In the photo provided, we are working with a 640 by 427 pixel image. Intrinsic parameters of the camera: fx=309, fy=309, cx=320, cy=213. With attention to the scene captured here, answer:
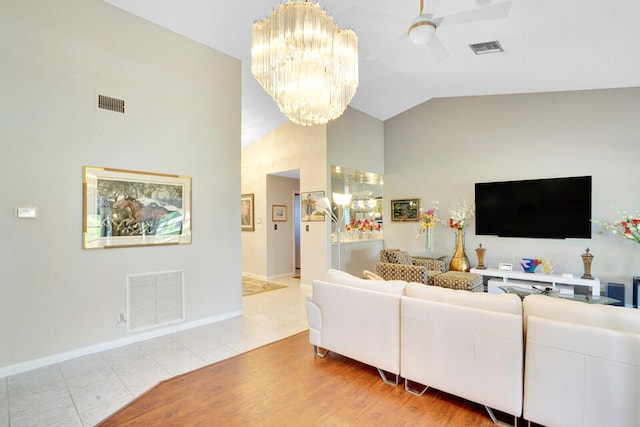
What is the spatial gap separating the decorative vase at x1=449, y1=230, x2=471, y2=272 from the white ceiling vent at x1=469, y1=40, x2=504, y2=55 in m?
3.04

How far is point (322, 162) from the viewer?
5.73 meters

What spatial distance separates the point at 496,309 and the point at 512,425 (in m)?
0.75

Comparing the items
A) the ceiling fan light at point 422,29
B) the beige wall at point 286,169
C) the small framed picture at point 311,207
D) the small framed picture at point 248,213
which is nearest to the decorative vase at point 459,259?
the beige wall at point 286,169

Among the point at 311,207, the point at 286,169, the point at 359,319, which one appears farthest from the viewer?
the point at 286,169

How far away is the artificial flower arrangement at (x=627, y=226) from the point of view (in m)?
4.22

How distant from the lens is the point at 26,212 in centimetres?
275

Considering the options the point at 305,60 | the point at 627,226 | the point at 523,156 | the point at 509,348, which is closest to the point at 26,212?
the point at 305,60

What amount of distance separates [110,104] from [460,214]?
18.3 ft

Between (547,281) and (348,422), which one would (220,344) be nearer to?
(348,422)

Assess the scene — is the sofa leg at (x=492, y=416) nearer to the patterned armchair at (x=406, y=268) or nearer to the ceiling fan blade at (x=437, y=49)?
the patterned armchair at (x=406, y=268)

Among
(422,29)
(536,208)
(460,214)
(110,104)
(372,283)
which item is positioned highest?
(422,29)

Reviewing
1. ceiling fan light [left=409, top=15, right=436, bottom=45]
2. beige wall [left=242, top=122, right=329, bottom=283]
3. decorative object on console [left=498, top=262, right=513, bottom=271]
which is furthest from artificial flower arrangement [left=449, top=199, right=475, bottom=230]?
ceiling fan light [left=409, top=15, right=436, bottom=45]

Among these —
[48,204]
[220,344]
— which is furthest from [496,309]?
[48,204]

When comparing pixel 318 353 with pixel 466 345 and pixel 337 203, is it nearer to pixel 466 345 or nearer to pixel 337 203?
pixel 466 345
